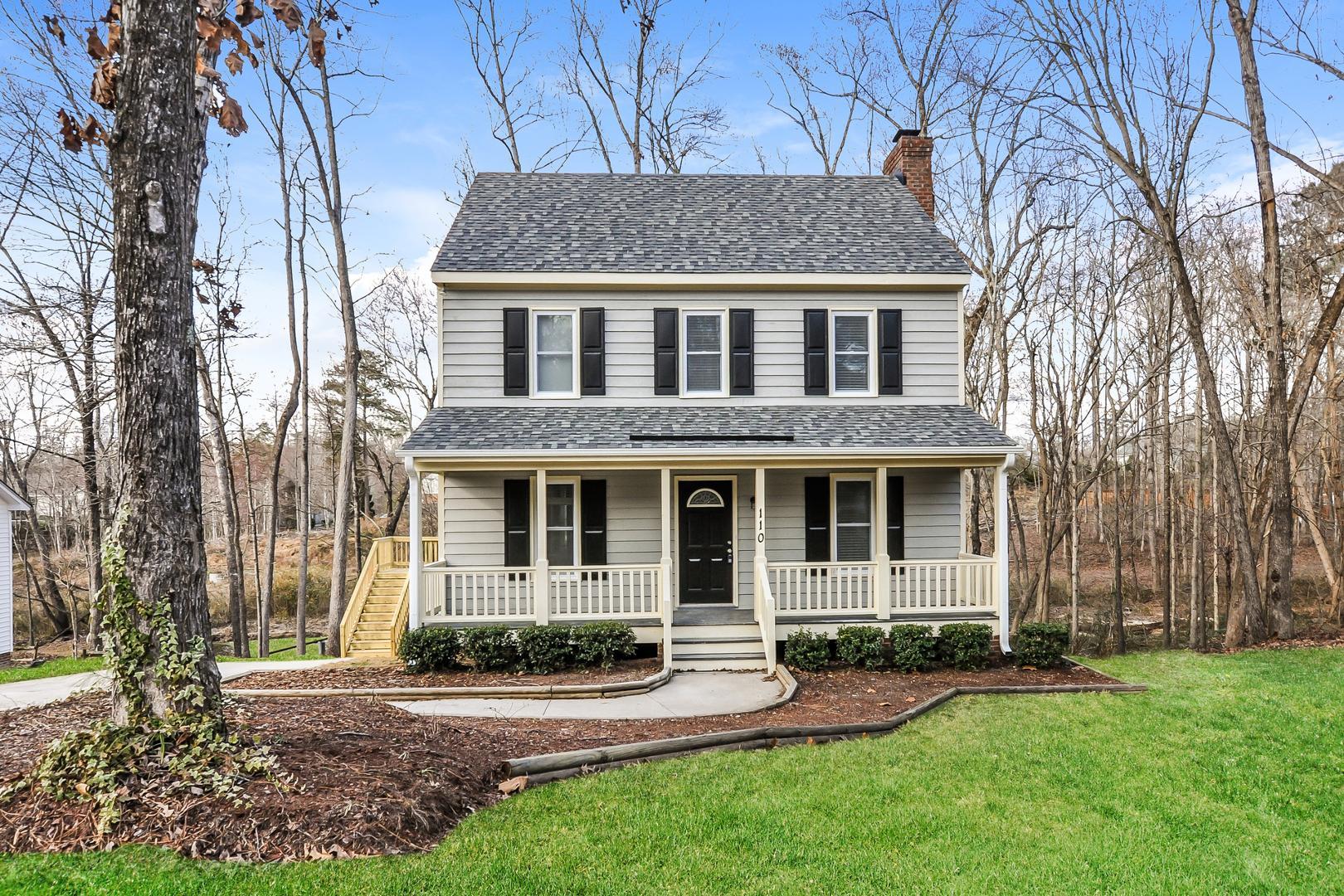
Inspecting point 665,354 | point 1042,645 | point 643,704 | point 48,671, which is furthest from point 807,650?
point 48,671

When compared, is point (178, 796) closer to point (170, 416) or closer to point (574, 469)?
point (170, 416)

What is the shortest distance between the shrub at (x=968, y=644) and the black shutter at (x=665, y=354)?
18.9 feet

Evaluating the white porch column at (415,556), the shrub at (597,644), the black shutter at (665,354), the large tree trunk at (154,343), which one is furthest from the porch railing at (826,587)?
the large tree trunk at (154,343)

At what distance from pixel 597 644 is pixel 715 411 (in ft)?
14.0

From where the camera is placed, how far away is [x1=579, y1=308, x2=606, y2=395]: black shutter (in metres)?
12.7

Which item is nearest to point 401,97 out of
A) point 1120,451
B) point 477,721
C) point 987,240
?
point 987,240

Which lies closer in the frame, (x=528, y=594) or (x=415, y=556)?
(x=415, y=556)

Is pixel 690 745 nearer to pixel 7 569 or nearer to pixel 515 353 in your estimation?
pixel 515 353

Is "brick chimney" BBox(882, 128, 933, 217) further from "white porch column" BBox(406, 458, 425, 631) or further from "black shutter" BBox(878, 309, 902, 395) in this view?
"white porch column" BBox(406, 458, 425, 631)

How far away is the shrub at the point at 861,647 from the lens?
11.0m

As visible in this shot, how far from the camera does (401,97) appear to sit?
18672mm

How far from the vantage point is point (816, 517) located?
12820mm

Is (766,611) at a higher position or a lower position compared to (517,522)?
lower

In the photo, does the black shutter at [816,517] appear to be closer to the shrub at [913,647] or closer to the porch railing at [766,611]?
the porch railing at [766,611]
